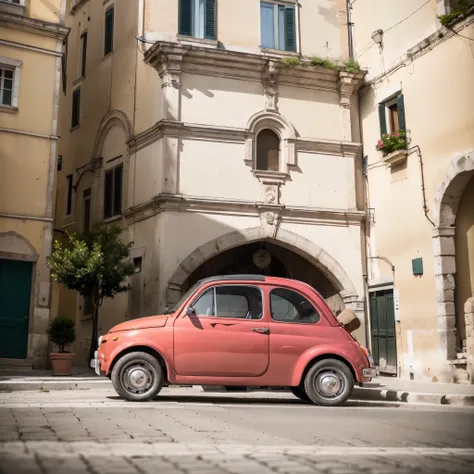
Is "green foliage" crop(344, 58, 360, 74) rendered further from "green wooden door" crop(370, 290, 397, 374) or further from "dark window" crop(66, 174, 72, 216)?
"dark window" crop(66, 174, 72, 216)

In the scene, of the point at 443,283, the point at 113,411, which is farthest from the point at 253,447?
the point at 443,283

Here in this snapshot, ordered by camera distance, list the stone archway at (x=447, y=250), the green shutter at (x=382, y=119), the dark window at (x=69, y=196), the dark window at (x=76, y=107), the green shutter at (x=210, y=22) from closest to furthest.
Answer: the stone archway at (x=447, y=250), the green shutter at (x=382, y=119), the green shutter at (x=210, y=22), the dark window at (x=69, y=196), the dark window at (x=76, y=107)

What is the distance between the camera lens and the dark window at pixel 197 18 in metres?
20.7

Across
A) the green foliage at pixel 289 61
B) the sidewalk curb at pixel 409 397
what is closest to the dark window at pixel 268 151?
the green foliage at pixel 289 61

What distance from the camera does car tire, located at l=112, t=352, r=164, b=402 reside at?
10008 mm

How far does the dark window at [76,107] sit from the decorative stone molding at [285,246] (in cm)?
926

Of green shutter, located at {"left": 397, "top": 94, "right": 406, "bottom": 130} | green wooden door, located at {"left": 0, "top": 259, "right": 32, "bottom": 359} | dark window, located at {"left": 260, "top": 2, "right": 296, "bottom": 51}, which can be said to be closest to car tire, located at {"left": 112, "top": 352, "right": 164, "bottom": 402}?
green wooden door, located at {"left": 0, "top": 259, "right": 32, "bottom": 359}

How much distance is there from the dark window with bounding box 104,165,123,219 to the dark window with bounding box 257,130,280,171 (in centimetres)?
455

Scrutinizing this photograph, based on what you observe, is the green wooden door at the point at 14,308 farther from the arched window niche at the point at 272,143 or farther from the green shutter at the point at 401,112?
the green shutter at the point at 401,112

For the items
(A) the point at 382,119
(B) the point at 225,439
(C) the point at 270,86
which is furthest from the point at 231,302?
(C) the point at 270,86

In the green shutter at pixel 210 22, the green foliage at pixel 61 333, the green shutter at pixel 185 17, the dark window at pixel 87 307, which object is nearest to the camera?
the green foliage at pixel 61 333

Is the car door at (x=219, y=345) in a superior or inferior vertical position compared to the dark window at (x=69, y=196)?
inferior

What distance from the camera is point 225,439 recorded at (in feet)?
19.5

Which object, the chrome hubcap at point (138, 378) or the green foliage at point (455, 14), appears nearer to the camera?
the chrome hubcap at point (138, 378)
